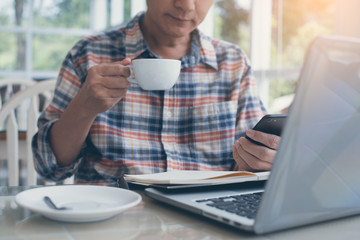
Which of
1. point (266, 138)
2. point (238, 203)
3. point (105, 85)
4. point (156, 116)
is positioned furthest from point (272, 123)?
point (156, 116)

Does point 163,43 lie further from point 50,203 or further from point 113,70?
point 50,203

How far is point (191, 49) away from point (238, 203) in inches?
31.6

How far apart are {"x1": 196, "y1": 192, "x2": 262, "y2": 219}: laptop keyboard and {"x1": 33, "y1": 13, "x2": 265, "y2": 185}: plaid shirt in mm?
542

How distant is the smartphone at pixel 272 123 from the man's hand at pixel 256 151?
0.9 inches

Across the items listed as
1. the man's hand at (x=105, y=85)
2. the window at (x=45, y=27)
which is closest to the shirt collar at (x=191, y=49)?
the man's hand at (x=105, y=85)

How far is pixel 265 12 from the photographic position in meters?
2.24

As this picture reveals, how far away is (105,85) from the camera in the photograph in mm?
904

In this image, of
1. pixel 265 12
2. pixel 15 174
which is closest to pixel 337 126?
pixel 15 174

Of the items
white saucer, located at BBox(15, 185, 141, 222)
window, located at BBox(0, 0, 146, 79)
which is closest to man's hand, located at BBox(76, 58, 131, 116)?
white saucer, located at BBox(15, 185, 141, 222)

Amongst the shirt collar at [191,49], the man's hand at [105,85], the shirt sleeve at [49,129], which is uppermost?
the shirt collar at [191,49]

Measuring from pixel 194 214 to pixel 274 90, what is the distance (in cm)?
165

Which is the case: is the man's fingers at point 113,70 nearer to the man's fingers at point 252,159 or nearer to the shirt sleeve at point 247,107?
the man's fingers at point 252,159

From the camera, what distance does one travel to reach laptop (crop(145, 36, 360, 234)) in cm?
42

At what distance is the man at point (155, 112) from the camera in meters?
1.13
